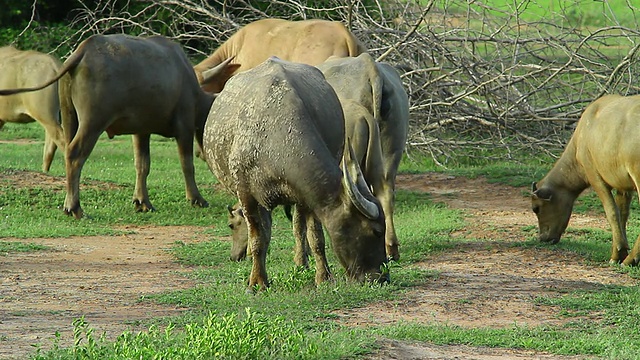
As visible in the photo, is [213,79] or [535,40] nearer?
[213,79]

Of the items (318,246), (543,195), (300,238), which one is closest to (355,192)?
(318,246)

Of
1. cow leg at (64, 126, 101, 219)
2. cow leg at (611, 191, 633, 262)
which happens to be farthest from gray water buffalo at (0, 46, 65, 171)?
cow leg at (611, 191, 633, 262)

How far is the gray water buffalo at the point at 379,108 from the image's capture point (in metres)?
9.13

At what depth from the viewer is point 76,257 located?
9766 mm

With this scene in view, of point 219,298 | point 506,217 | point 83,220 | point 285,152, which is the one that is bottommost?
point 83,220

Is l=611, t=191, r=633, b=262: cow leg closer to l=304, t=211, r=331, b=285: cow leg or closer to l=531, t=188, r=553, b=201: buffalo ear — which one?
l=531, t=188, r=553, b=201: buffalo ear

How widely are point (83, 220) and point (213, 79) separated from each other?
8.55 feet

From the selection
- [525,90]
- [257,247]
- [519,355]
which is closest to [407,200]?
[525,90]

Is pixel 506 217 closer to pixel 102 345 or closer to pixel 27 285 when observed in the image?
pixel 27 285

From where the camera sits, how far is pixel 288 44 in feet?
43.8

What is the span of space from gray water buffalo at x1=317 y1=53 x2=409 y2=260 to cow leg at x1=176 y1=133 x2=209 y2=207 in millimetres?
3066

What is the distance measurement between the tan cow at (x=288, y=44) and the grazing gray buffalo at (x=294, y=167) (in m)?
4.57

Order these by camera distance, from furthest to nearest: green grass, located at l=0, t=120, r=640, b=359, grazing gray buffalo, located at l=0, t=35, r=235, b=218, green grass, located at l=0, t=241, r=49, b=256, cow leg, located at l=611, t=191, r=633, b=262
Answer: grazing gray buffalo, located at l=0, t=35, r=235, b=218
green grass, located at l=0, t=241, r=49, b=256
cow leg, located at l=611, t=191, r=633, b=262
green grass, located at l=0, t=120, r=640, b=359

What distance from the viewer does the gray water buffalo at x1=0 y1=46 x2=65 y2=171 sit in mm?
14148
